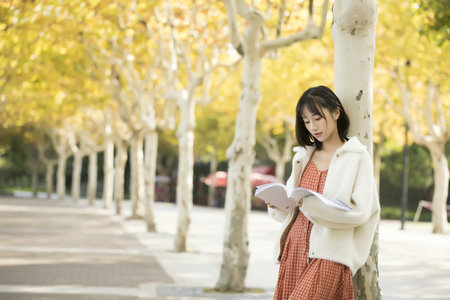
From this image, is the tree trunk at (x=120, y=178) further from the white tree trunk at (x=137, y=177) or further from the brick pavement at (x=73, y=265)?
the brick pavement at (x=73, y=265)

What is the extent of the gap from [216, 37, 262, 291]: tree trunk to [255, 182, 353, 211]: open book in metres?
6.01

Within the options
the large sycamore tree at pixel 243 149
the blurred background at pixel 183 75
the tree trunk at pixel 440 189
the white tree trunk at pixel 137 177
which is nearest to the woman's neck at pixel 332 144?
the large sycamore tree at pixel 243 149

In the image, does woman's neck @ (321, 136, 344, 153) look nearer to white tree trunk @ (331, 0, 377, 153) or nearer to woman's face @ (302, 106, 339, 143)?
woman's face @ (302, 106, 339, 143)

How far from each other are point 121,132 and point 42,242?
54.2 ft

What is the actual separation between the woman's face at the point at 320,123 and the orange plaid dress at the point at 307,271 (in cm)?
20

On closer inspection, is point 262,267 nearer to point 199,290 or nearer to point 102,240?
point 199,290

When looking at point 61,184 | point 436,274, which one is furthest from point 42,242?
point 61,184

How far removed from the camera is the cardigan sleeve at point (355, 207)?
3479 millimetres

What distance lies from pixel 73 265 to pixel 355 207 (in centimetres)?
916

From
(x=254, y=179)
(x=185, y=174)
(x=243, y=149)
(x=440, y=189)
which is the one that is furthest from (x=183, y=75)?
(x=254, y=179)

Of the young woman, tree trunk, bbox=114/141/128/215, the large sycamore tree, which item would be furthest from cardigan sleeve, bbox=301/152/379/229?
tree trunk, bbox=114/141/128/215

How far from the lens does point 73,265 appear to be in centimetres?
1201

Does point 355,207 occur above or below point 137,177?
above

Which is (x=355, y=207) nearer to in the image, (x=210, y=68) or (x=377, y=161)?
(x=210, y=68)
